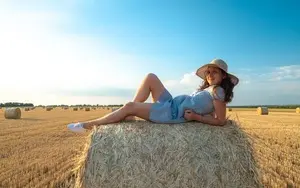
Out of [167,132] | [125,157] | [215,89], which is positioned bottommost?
[125,157]

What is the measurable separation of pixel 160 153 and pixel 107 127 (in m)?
0.77

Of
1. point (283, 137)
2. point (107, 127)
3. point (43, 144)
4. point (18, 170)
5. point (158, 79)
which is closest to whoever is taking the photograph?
point (107, 127)

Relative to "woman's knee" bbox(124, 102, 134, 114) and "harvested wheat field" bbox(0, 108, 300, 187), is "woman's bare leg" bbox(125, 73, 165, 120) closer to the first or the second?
"woman's knee" bbox(124, 102, 134, 114)

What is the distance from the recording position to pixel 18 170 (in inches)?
247

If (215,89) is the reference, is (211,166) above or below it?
below

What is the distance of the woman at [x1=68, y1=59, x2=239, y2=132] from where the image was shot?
16.2 feet

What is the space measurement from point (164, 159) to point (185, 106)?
87 centimetres

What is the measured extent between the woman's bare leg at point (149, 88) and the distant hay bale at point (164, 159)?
0.58 metres

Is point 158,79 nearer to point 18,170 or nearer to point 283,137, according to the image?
point 18,170

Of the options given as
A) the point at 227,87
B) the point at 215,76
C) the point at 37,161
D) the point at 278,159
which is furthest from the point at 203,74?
the point at 37,161

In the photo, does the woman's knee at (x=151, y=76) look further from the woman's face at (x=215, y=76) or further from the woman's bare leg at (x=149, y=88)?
the woman's face at (x=215, y=76)

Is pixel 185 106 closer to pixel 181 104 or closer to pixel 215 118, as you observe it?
pixel 181 104

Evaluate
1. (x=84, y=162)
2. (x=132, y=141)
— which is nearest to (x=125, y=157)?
(x=132, y=141)

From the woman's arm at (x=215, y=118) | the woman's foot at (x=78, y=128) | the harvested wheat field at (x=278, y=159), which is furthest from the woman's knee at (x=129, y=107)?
the harvested wheat field at (x=278, y=159)
